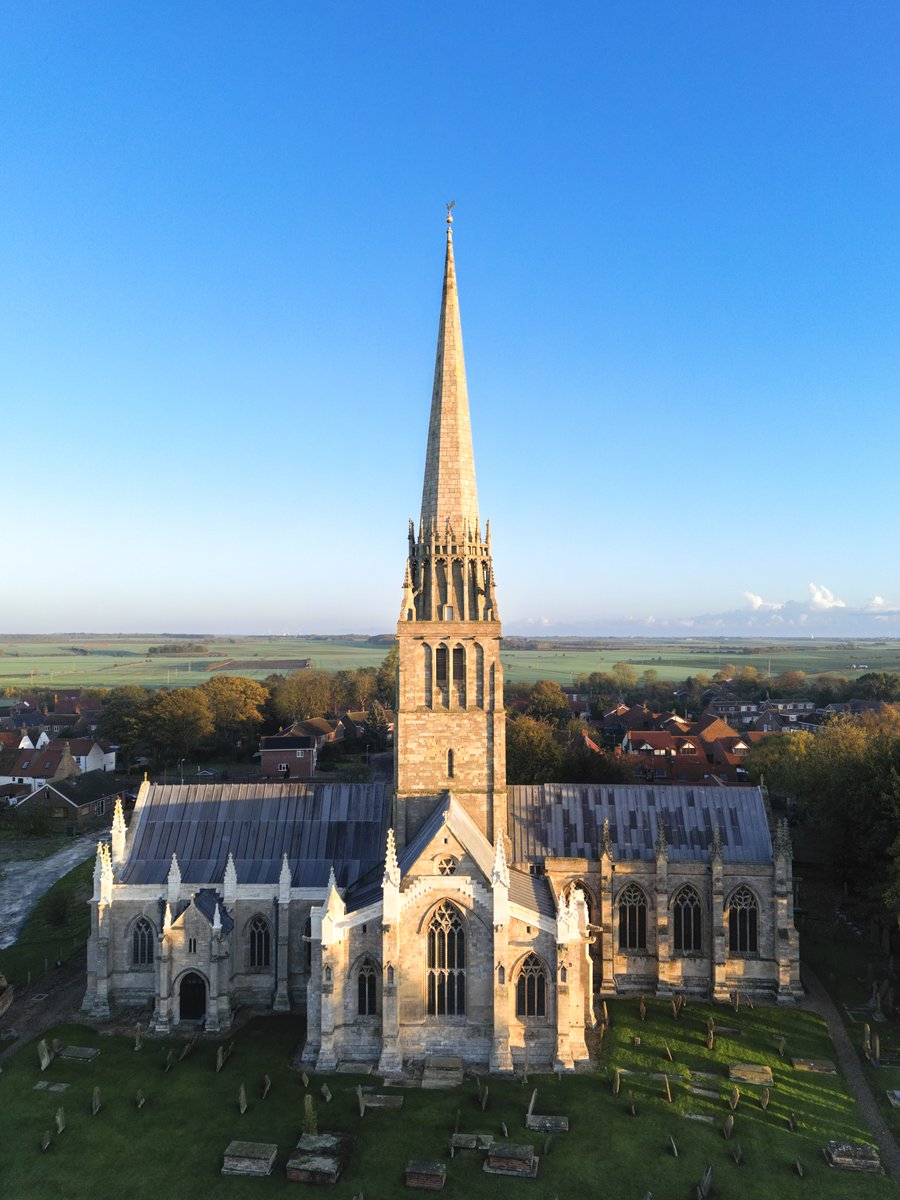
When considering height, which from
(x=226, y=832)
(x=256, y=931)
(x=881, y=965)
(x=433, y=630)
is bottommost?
(x=881, y=965)

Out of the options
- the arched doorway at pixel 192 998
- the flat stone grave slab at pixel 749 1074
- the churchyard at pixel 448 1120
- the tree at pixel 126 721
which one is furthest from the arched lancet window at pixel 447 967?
the tree at pixel 126 721

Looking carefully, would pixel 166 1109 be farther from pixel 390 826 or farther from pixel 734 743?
pixel 734 743

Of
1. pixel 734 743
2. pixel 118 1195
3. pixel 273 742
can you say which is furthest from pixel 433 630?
pixel 734 743

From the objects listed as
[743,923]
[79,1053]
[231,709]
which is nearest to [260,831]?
[79,1053]

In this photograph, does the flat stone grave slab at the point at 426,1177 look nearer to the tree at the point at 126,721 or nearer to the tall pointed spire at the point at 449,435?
the tall pointed spire at the point at 449,435

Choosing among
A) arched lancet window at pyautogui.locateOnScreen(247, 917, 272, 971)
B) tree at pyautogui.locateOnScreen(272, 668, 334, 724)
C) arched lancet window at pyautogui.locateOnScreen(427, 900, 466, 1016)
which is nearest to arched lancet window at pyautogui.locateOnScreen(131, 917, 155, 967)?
arched lancet window at pyautogui.locateOnScreen(247, 917, 272, 971)

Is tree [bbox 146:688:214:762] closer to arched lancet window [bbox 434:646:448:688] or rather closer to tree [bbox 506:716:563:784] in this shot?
tree [bbox 506:716:563:784]

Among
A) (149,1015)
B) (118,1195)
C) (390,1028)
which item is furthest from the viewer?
(149,1015)
